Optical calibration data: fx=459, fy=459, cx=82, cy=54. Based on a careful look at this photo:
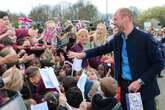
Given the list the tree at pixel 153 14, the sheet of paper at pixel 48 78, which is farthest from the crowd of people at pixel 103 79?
the tree at pixel 153 14

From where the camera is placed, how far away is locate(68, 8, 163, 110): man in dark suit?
578 centimetres

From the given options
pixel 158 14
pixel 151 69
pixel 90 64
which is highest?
pixel 151 69

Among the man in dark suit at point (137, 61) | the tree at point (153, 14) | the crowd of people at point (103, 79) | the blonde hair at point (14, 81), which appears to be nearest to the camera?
the blonde hair at point (14, 81)

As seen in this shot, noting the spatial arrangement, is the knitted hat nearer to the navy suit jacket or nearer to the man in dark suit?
the man in dark suit

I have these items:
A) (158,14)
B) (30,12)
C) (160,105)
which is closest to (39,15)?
(30,12)

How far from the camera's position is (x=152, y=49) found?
229 inches

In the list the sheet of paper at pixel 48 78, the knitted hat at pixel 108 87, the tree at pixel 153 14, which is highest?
the sheet of paper at pixel 48 78

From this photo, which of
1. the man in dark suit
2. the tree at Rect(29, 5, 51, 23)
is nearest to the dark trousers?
the man in dark suit

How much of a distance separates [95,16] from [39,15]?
7.69 metres

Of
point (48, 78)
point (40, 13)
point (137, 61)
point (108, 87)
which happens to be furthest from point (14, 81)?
point (40, 13)

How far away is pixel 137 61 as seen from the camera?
5.93 m

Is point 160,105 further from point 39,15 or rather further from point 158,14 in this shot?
point 158,14

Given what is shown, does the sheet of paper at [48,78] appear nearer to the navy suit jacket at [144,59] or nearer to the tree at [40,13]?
the navy suit jacket at [144,59]

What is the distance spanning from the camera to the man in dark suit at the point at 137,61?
227 inches
